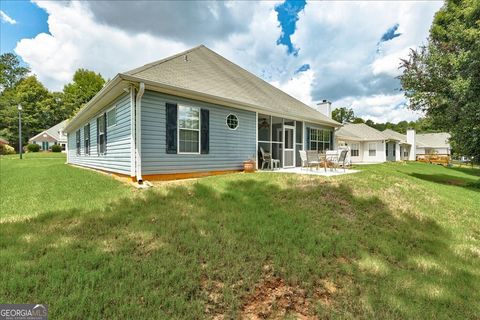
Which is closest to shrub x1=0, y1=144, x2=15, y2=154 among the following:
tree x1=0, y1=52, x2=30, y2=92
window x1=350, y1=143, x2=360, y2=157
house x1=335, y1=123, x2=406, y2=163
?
tree x1=0, y1=52, x2=30, y2=92

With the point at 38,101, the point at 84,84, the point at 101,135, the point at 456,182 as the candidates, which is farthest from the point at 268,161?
the point at 38,101

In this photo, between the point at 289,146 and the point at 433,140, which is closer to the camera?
the point at 289,146

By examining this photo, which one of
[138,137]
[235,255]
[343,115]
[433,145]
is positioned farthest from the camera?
[343,115]

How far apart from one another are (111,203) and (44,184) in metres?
4.44

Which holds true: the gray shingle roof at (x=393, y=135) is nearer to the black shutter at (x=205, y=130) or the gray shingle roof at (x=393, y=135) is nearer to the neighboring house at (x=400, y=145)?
the neighboring house at (x=400, y=145)

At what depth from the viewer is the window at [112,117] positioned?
341 inches

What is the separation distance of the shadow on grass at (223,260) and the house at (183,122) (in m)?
2.53

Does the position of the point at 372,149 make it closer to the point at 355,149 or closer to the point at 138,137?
the point at 355,149

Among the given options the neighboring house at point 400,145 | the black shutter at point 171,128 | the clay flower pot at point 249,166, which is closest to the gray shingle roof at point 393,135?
the neighboring house at point 400,145

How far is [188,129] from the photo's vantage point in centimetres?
840

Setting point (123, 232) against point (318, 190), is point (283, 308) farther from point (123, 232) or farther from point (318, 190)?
point (318, 190)

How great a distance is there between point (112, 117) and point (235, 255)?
7.91 m

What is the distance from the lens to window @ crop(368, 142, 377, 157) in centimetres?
2945

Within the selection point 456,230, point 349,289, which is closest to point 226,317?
point 349,289
